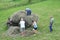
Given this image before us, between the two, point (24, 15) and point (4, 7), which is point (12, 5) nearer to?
point (4, 7)

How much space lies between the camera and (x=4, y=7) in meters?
45.4

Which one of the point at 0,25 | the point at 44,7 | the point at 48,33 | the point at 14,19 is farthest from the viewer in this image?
the point at 44,7

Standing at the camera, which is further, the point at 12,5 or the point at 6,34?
the point at 12,5

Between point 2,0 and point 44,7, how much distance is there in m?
13.5

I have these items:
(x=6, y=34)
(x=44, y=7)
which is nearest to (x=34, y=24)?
(x=6, y=34)

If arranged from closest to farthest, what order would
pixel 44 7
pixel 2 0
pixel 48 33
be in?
1. pixel 48 33
2. pixel 44 7
3. pixel 2 0

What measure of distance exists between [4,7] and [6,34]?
17124mm

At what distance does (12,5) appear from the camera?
46.7m

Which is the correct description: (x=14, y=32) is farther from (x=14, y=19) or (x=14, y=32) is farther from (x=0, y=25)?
(x=0, y=25)

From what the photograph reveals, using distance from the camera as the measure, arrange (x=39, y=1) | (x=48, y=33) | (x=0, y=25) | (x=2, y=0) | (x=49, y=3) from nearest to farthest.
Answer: (x=48, y=33)
(x=0, y=25)
(x=49, y=3)
(x=39, y=1)
(x=2, y=0)

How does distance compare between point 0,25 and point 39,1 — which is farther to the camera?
point 39,1

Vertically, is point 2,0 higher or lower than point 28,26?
higher

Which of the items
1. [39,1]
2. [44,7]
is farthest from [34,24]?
[39,1]

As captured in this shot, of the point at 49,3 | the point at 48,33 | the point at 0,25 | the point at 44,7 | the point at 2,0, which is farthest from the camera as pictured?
the point at 2,0
